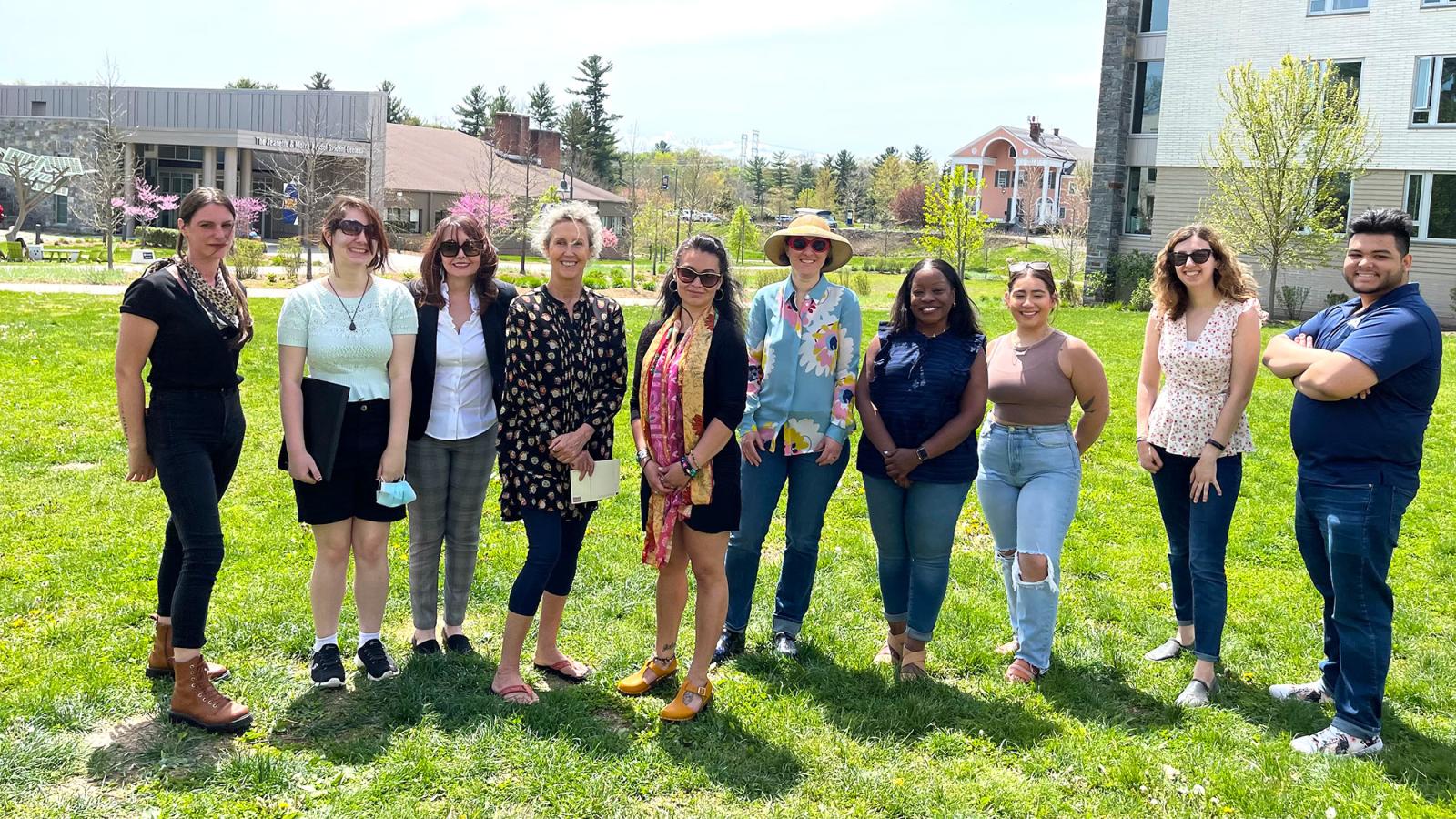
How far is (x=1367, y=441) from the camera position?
423cm

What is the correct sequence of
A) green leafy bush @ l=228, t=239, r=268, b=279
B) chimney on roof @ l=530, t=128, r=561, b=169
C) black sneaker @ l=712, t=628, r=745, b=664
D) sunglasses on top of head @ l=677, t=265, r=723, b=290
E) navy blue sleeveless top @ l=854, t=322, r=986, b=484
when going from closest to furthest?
1. sunglasses on top of head @ l=677, t=265, r=723, b=290
2. navy blue sleeveless top @ l=854, t=322, r=986, b=484
3. black sneaker @ l=712, t=628, r=745, b=664
4. green leafy bush @ l=228, t=239, r=268, b=279
5. chimney on roof @ l=530, t=128, r=561, b=169

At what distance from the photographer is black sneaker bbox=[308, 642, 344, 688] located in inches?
182

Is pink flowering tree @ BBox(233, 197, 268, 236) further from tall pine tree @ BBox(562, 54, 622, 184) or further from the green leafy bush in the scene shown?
tall pine tree @ BBox(562, 54, 622, 184)

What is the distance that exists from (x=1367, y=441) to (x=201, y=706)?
4.43 m

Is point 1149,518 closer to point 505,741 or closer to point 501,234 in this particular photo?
point 505,741

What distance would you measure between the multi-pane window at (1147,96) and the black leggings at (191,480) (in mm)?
31708

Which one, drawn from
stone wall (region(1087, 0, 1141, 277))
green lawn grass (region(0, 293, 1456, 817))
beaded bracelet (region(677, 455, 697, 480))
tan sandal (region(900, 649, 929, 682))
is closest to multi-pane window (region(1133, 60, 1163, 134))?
stone wall (region(1087, 0, 1141, 277))

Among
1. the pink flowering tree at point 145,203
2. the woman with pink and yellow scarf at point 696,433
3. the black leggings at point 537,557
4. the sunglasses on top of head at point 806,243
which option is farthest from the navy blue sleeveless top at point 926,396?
the pink flowering tree at point 145,203

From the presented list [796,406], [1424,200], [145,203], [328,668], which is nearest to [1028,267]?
[796,406]

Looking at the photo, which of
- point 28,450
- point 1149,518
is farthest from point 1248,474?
point 28,450

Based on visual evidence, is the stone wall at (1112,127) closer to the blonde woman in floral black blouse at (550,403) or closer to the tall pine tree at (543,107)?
the blonde woman in floral black blouse at (550,403)

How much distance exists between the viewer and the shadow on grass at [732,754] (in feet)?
13.0

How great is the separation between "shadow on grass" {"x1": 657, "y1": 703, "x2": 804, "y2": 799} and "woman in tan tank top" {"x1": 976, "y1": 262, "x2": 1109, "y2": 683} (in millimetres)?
1333

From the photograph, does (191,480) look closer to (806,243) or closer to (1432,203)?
(806,243)
